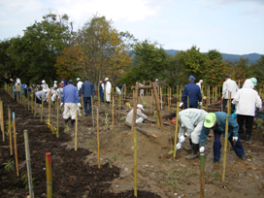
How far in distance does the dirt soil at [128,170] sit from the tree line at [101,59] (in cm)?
1043

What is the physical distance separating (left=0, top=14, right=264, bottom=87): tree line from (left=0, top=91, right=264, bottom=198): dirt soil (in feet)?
34.2

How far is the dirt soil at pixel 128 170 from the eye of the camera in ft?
9.80

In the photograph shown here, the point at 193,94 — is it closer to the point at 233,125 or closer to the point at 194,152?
the point at 194,152

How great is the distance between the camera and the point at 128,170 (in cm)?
363

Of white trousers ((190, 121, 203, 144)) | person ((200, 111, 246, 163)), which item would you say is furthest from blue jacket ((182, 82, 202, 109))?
person ((200, 111, 246, 163))

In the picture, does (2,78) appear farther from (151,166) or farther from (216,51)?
(151,166)

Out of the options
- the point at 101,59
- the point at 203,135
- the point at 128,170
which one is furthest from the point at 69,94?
the point at 101,59

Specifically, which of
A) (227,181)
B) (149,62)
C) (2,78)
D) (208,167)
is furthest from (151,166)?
(2,78)

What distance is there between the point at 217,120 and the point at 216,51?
19497 millimetres

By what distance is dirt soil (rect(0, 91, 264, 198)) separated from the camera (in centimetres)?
299

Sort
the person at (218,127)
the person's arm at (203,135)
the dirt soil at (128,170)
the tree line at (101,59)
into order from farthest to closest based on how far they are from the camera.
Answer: the tree line at (101,59) < the person's arm at (203,135) < the person at (218,127) < the dirt soil at (128,170)

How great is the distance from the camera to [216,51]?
2125 cm

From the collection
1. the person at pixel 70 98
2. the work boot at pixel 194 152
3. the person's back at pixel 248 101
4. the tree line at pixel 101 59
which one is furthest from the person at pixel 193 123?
the tree line at pixel 101 59

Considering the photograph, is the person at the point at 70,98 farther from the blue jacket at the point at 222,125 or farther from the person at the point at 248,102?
the person at the point at 248,102
